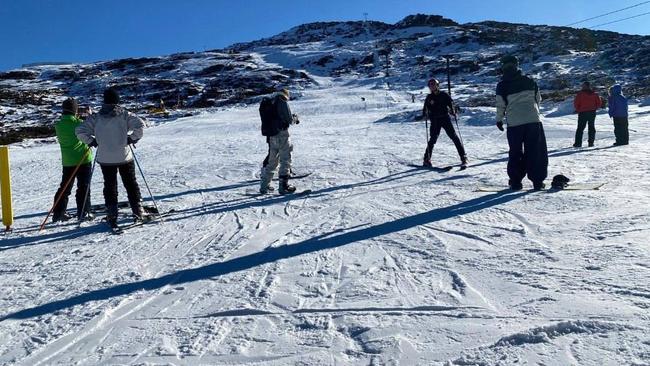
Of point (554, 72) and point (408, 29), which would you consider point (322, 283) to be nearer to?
point (554, 72)

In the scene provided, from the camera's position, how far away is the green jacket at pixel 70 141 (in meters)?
7.01

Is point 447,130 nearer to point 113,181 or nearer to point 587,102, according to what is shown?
point 587,102

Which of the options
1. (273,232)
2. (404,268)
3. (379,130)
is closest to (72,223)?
(273,232)

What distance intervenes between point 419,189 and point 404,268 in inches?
154

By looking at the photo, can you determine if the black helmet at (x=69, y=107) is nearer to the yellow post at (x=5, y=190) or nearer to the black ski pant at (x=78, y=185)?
the black ski pant at (x=78, y=185)

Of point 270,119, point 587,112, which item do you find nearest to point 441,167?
point 270,119

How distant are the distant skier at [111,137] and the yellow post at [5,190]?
147 centimetres

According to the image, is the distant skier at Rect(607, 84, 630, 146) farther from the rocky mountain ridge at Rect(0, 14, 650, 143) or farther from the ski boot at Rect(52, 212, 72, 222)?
the rocky mountain ridge at Rect(0, 14, 650, 143)

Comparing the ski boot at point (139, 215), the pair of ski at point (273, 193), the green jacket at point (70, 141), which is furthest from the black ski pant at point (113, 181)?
the pair of ski at point (273, 193)

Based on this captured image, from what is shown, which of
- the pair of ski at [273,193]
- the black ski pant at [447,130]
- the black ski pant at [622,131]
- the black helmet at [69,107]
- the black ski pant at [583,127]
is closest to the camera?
the black helmet at [69,107]

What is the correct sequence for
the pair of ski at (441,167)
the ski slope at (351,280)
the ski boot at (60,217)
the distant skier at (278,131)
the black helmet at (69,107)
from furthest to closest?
the pair of ski at (441,167)
the distant skier at (278,131)
the ski boot at (60,217)
the black helmet at (69,107)
the ski slope at (351,280)

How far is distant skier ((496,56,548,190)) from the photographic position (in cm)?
710

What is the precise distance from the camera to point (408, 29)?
105 meters

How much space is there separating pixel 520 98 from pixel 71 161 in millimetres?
6257
